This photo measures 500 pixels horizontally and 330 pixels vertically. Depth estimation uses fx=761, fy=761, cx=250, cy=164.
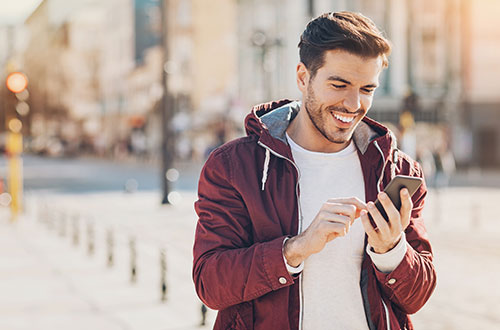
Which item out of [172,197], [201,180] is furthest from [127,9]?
[201,180]

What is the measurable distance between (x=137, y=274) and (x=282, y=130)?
24.2 feet

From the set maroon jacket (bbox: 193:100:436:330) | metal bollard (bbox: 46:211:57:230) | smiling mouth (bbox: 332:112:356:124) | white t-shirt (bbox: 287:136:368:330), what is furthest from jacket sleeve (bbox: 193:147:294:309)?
metal bollard (bbox: 46:211:57:230)

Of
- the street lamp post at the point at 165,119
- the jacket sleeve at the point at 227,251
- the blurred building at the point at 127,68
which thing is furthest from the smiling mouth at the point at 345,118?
the blurred building at the point at 127,68

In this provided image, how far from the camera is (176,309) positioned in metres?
7.46

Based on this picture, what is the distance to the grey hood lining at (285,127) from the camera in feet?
7.71

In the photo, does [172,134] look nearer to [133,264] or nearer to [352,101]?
[133,264]

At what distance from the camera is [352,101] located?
2.21 metres

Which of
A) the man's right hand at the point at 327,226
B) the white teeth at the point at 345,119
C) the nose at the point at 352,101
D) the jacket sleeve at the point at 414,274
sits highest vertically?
the nose at the point at 352,101

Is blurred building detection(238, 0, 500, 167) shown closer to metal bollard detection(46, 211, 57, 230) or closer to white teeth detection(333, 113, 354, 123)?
metal bollard detection(46, 211, 57, 230)

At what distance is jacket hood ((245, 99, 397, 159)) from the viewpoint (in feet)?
7.52

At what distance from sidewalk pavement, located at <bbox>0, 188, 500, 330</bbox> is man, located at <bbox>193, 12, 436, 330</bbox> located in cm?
465

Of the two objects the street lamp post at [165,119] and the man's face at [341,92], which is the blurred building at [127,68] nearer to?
the street lamp post at [165,119]

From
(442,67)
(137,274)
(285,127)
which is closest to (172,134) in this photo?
(442,67)

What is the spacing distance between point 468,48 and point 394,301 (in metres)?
40.9
